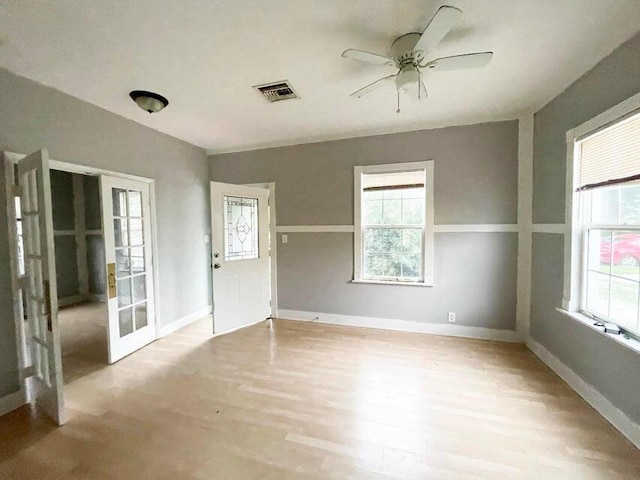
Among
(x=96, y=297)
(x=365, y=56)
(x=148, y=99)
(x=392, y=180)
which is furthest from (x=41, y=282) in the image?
(x=96, y=297)

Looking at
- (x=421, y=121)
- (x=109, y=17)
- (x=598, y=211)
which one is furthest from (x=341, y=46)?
(x=598, y=211)

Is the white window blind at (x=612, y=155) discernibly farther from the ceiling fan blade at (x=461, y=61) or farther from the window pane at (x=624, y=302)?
the ceiling fan blade at (x=461, y=61)

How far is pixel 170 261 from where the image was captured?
3.53 m

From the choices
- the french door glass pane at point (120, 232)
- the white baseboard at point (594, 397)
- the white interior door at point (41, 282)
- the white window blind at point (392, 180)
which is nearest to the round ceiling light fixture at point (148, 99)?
the white interior door at point (41, 282)

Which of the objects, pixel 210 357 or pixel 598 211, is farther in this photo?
pixel 210 357

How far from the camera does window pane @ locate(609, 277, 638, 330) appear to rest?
5.82 ft

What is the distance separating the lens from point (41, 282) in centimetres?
197

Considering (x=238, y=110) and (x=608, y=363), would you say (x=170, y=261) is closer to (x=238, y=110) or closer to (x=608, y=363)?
(x=238, y=110)

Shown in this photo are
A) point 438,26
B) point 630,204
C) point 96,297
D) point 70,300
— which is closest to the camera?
point 438,26

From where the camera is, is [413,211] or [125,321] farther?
[413,211]

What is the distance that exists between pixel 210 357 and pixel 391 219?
2663 millimetres

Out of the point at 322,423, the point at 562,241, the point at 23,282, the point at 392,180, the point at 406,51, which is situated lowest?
the point at 322,423

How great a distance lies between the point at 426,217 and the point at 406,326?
1414 mm

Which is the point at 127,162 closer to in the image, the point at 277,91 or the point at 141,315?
the point at 141,315
